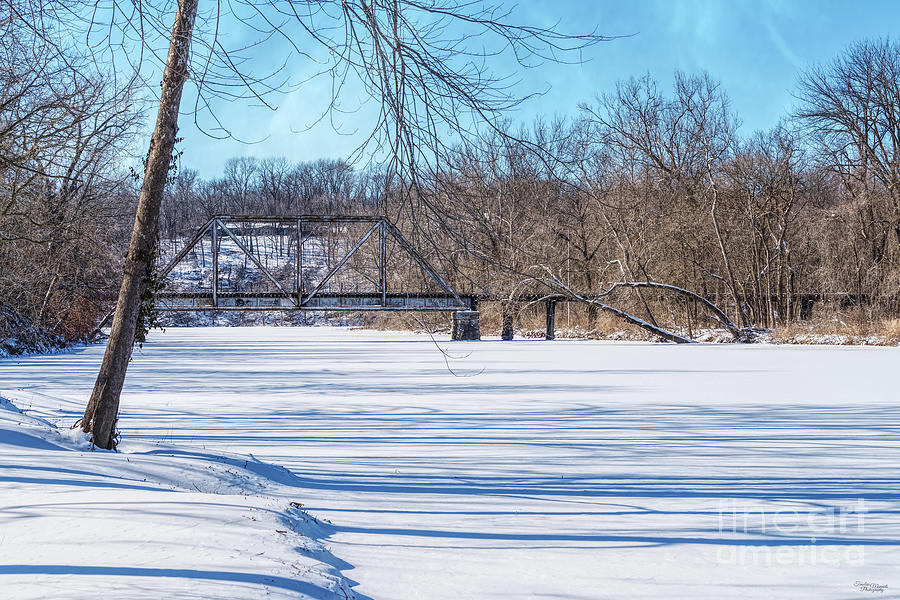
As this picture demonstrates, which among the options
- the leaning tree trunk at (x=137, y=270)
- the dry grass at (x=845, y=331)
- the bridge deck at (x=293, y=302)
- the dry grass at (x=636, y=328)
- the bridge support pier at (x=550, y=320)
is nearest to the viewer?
the leaning tree trunk at (x=137, y=270)

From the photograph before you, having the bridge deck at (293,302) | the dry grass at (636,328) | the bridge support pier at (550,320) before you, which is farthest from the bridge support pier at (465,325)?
the bridge support pier at (550,320)

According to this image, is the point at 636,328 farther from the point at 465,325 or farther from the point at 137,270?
the point at 137,270

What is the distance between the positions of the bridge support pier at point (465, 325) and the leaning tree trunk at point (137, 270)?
14.6 metres

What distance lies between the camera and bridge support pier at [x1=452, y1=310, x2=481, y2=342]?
18.8 meters

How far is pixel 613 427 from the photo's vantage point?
5215 mm

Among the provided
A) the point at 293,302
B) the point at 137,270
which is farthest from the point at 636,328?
the point at 137,270

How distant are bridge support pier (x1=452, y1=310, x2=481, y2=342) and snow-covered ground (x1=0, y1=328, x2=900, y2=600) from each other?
11.5 metres

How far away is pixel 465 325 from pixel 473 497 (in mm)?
15505

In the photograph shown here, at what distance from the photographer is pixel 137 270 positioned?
4.17m

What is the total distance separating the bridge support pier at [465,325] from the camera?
18750 mm

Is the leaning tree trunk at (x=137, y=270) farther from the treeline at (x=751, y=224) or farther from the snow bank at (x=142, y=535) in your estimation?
the treeline at (x=751, y=224)

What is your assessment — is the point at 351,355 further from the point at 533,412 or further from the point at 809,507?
the point at 809,507

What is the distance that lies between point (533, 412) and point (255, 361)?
7.68 meters

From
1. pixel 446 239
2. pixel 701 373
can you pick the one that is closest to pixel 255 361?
pixel 701 373
